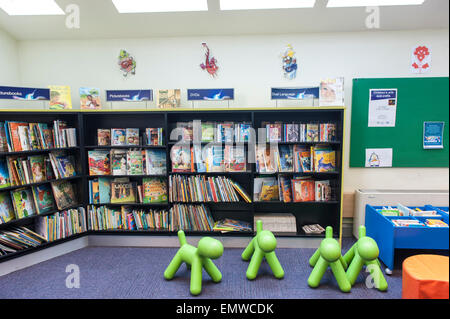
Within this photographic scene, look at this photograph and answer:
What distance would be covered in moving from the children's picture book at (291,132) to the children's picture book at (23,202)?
2696 mm

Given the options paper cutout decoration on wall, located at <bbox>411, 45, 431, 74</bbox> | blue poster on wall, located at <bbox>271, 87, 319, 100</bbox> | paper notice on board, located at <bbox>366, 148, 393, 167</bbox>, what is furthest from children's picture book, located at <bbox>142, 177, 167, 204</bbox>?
paper cutout decoration on wall, located at <bbox>411, 45, 431, 74</bbox>

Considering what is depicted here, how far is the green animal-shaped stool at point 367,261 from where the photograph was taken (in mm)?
1785

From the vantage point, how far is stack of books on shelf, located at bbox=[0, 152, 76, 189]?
227 cm

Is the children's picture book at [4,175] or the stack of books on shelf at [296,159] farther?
the stack of books on shelf at [296,159]

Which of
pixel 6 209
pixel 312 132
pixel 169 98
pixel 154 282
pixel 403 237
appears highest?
pixel 169 98

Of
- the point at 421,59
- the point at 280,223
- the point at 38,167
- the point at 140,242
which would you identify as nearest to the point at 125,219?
the point at 140,242

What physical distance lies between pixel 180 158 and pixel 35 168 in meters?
1.45

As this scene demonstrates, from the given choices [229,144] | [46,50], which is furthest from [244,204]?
[46,50]

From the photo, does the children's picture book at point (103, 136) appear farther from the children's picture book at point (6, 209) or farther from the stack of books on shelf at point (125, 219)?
the children's picture book at point (6, 209)

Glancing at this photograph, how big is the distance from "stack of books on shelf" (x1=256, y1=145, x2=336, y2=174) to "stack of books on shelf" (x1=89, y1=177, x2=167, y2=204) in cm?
113

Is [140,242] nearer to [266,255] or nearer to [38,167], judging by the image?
[38,167]

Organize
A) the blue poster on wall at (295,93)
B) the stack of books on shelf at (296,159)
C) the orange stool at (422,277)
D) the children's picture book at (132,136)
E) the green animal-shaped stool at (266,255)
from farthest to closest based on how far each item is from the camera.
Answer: the children's picture book at (132,136) → the stack of books on shelf at (296,159) → the blue poster on wall at (295,93) → the green animal-shaped stool at (266,255) → the orange stool at (422,277)

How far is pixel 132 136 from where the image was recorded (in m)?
2.64

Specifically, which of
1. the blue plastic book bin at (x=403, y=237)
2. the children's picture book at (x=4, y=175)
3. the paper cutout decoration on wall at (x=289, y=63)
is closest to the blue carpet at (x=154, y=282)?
the blue plastic book bin at (x=403, y=237)
